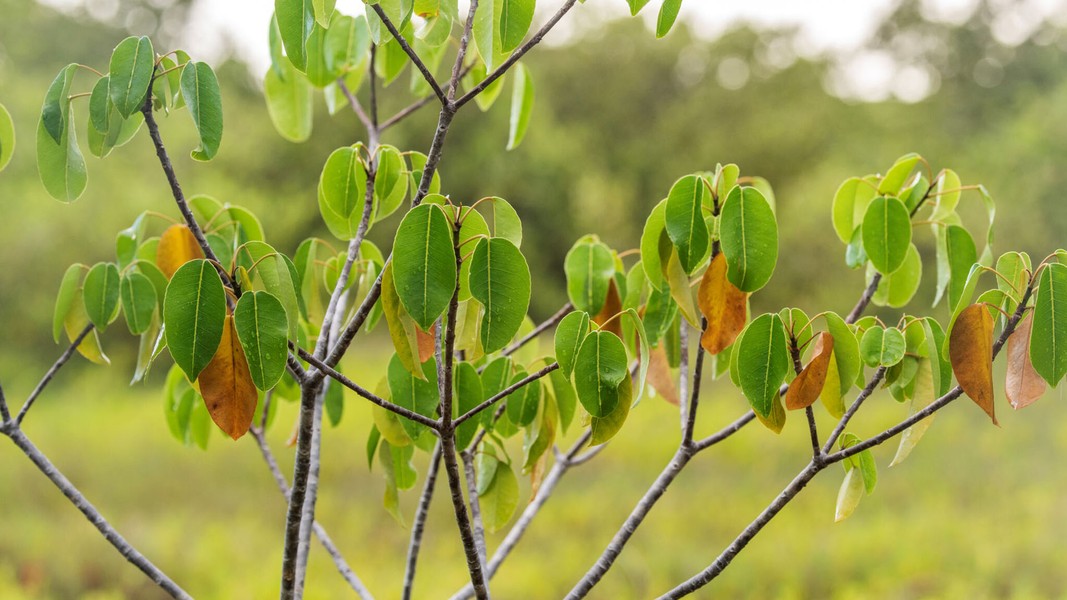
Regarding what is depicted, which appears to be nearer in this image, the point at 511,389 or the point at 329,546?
the point at 511,389

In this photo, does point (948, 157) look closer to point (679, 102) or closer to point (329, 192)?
point (679, 102)

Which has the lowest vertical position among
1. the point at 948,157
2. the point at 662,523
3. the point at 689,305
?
the point at 689,305

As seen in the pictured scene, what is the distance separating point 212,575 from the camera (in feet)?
7.61

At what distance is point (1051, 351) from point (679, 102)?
658 centimetres

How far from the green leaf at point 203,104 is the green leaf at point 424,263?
0.15 m

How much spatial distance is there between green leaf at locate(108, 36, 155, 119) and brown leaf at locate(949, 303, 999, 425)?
0.52m

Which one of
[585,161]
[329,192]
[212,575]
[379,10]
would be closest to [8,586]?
[212,575]

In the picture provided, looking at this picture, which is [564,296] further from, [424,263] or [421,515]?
→ [424,263]

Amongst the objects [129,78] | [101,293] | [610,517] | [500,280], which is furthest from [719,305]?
[610,517]

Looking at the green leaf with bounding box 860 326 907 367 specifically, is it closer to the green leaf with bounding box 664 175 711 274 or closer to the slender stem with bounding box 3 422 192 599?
the green leaf with bounding box 664 175 711 274

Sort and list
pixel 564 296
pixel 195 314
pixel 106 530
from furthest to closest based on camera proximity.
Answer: pixel 564 296 → pixel 106 530 → pixel 195 314

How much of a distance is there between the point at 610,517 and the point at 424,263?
8.36 ft

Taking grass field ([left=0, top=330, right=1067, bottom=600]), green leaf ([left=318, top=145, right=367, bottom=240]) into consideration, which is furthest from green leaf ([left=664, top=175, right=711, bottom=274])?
grass field ([left=0, top=330, right=1067, bottom=600])

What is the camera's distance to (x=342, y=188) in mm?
642
